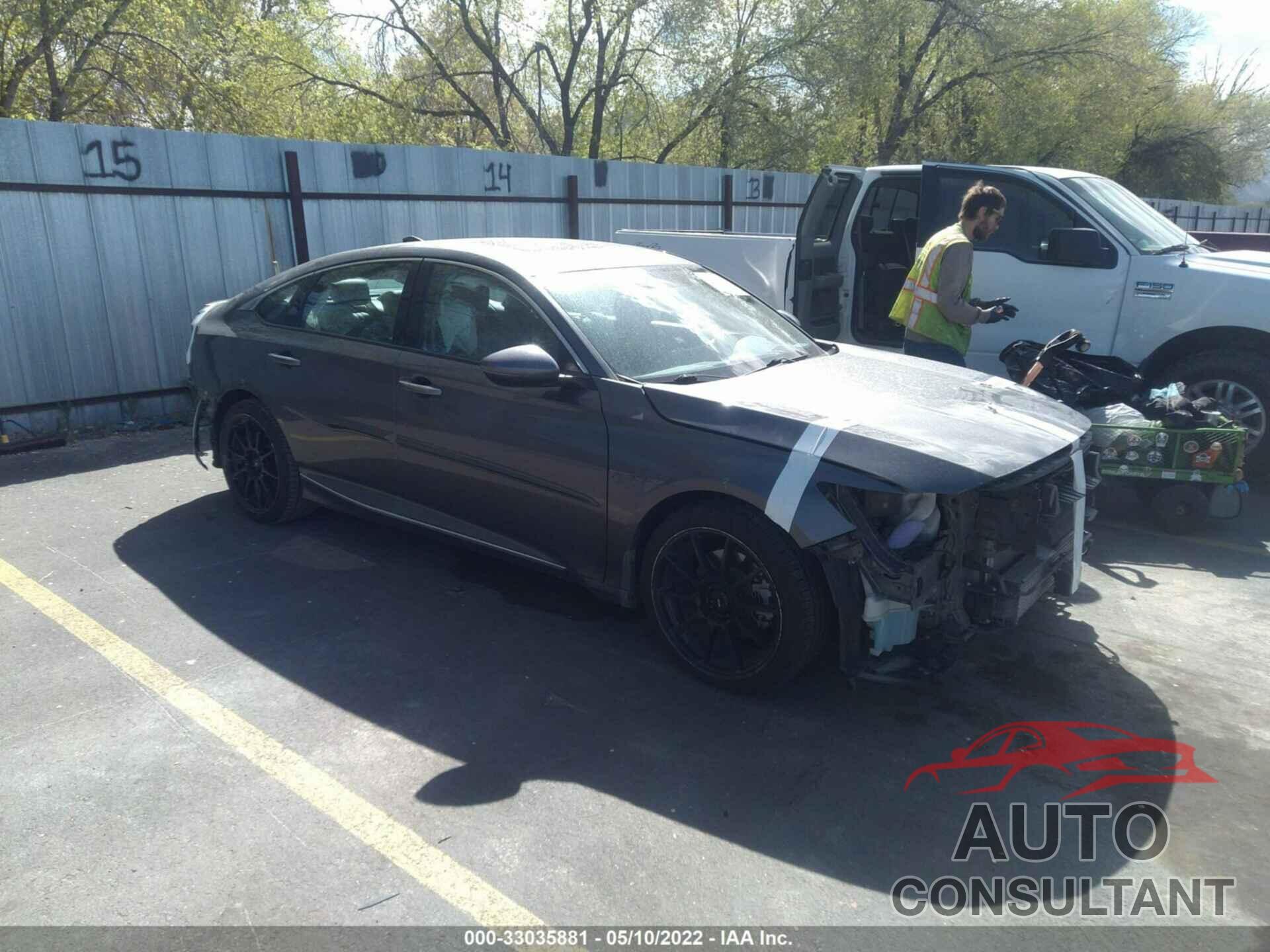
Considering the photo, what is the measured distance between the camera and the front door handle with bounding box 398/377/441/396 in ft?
14.7

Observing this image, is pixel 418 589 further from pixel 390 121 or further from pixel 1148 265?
pixel 390 121

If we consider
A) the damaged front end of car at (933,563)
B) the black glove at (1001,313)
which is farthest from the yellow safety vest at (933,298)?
the damaged front end of car at (933,563)

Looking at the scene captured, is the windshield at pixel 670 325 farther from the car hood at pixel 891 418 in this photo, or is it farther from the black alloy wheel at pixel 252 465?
the black alloy wheel at pixel 252 465

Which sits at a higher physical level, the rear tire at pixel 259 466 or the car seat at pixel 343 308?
the car seat at pixel 343 308

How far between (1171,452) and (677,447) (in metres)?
3.55

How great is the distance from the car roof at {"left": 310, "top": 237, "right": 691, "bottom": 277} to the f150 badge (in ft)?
11.0

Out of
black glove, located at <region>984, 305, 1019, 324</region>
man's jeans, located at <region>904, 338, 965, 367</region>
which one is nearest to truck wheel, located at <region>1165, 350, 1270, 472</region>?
black glove, located at <region>984, 305, 1019, 324</region>

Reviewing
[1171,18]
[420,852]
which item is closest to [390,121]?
[420,852]

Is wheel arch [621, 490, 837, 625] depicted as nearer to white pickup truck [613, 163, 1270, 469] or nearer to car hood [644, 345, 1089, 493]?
car hood [644, 345, 1089, 493]

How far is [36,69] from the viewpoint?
14438mm

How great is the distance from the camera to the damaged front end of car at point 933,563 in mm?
3387

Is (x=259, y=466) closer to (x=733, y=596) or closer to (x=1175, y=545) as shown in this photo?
(x=733, y=596)

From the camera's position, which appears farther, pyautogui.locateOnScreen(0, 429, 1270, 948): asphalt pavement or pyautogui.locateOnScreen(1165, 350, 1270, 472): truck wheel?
pyautogui.locateOnScreen(1165, 350, 1270, 472): truck wheel

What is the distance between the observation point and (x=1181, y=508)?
5.83 m
